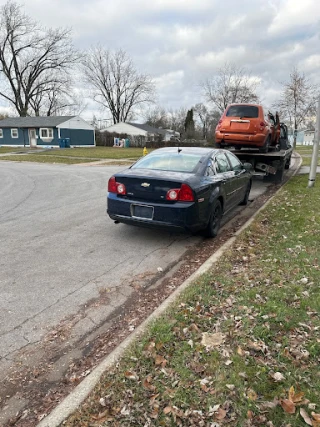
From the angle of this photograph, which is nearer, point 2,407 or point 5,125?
Answer: point 2,407

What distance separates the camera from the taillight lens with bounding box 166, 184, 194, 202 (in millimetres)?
4941

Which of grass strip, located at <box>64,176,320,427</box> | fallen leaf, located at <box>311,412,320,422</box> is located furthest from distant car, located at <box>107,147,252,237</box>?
fallen leaf, located at <box>311,412,320,422</box>

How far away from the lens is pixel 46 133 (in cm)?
4012

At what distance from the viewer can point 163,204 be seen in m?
5.04

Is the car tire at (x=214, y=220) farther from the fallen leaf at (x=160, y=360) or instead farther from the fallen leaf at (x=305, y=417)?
the fallen leaf at (x=305, y=417)

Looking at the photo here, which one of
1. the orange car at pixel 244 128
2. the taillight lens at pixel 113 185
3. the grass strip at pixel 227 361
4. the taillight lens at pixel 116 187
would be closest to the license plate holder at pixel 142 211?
the taillight lens at pixel 116 187

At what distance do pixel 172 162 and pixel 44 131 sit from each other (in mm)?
38495

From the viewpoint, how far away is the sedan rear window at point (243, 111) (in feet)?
35.1

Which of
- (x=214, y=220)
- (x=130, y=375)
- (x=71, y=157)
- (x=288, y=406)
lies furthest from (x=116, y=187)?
(x=71, y=157)

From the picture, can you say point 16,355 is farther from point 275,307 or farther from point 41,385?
point 275,307

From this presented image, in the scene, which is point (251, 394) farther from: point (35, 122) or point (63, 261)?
point (35, 122)

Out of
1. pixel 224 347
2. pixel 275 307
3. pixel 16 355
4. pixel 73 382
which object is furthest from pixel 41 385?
pixel 275 307

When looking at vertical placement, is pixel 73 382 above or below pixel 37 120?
below

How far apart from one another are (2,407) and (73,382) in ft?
1.64
